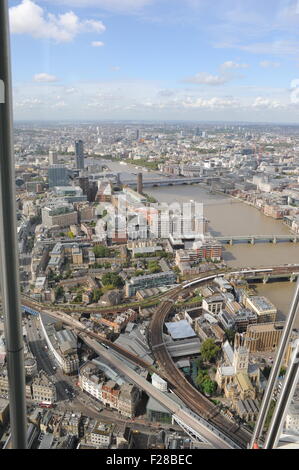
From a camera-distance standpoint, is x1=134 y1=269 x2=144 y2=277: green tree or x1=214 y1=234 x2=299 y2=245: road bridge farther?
x1=214 y1=234 x2=299 y2=245: road bridge

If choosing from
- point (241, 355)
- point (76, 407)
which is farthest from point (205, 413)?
point (76, 407)

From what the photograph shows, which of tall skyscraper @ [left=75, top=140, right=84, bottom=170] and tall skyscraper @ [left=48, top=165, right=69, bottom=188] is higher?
tall skyscraper @ [left=75, top=140, right=84, bottom=170]

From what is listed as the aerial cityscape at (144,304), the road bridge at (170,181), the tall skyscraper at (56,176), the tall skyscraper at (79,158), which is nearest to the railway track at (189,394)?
the aerial cityscape at (144,304)

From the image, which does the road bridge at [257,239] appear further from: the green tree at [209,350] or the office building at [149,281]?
the green tree at [209,350]

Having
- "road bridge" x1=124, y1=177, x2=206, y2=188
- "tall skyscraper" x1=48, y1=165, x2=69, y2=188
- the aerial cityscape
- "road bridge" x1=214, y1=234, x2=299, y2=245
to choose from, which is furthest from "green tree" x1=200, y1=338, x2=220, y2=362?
"road bridge" x1=124, y1=177, x2=206, y2=188

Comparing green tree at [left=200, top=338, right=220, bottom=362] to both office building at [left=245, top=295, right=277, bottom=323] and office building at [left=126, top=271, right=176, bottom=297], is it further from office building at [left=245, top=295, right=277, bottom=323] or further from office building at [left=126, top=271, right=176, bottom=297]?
office building at [left=126, top=271, right=176, bottom=297]

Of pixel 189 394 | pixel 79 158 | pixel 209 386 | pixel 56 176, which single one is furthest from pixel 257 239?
pixel 79 158

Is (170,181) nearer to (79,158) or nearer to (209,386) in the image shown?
(79,158)

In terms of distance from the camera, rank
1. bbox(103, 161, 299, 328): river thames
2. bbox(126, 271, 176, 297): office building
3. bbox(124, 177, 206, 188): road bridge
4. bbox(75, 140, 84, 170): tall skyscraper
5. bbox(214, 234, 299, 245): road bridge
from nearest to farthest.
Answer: bbox(126, 271, 176, 297): office building → bbox(103, 161, 299, 328): river thames → bbox(214, 234, 299, 245): road bridge → bbox(75, 140, 84, 170): tall skyscraper → bbox(124, 177, 206, 188): road bridge
